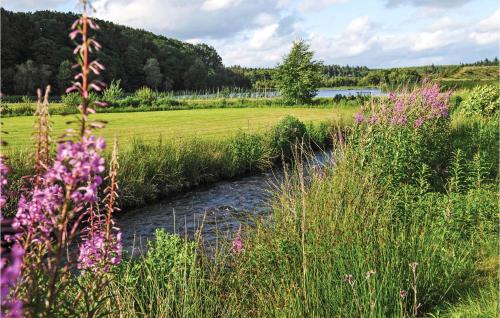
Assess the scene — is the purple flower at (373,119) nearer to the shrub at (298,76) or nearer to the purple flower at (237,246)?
the purple flower at (237,246)

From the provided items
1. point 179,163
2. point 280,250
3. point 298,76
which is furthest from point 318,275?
point 298,76

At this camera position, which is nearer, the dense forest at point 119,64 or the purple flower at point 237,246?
the purple flower at point 237,246

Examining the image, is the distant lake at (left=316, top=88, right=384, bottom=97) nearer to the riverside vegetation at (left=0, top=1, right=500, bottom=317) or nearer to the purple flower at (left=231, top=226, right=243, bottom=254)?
the riverside vegetation at (left=0, top=1, right=500, bottom=317)

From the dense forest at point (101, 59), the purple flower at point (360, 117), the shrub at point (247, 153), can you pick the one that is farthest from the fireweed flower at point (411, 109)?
the dense forest at point (101, 59)

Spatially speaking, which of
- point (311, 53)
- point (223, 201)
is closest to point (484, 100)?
point (223, 201)

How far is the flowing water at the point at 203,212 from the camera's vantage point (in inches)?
368

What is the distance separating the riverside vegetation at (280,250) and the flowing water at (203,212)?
2498mm

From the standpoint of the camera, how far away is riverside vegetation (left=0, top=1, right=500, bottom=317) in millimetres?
1547

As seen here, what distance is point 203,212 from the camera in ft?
36.4

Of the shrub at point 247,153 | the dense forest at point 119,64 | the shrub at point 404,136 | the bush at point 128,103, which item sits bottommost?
the shrub at point 247,153

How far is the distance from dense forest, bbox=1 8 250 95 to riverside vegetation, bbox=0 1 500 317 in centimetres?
3168

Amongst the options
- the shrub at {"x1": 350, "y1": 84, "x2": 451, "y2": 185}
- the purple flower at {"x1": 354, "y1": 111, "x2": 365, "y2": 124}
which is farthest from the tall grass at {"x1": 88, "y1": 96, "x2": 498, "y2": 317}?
the purple flower at {"x1": 354, "y1": 111, "x2": 365, "y2": 124}

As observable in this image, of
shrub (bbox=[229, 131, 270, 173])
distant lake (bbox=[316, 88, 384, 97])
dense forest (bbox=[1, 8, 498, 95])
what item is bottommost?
shrub (bbox=[229, 131, 270, 173])

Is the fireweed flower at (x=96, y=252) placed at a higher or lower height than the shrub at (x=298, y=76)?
lower
